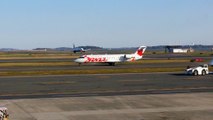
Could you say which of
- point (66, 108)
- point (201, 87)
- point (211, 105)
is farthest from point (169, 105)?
point (201, 87)

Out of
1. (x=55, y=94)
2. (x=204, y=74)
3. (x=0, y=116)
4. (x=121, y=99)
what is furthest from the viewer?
(x=204, y=74)

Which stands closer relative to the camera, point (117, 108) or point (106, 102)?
point (117, 108)

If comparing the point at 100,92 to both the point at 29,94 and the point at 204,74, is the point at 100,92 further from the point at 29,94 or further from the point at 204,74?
the point at 204,74

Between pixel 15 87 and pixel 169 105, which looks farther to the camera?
pixel 15 87

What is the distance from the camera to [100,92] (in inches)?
1572

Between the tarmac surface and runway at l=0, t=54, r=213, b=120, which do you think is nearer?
the tarmac surface

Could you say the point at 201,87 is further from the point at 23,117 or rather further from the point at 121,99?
the point at 23,117

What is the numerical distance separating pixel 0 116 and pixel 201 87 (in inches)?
1033

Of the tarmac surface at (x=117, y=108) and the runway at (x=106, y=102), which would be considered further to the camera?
the runway at (x=106, y=102)

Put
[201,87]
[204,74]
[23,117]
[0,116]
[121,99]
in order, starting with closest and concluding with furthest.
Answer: [0,116], [23,117], [121,99], [201,87], [204,74]

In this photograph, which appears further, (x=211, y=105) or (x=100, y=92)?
(x=100, y=92)

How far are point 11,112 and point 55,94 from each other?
37.0ft

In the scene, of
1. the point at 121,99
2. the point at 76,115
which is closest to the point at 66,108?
the point at 76,115

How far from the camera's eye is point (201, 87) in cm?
4372
